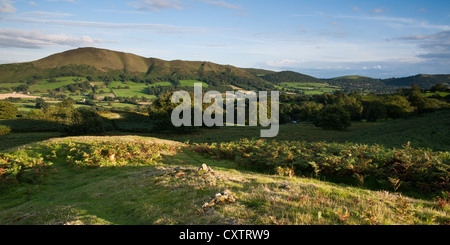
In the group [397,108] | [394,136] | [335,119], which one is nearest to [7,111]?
[335,119]

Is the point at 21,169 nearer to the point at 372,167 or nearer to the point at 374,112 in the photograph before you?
the point at 372,167

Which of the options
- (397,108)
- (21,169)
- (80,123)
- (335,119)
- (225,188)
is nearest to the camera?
(225,188)

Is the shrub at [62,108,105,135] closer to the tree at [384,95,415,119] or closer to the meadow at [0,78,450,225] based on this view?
the meadow at [0,78,450,225]

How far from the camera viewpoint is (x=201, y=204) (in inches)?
302

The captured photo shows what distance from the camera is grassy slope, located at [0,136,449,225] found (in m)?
6.27

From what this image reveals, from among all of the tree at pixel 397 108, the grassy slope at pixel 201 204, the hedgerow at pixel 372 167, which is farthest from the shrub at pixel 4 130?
the tree at pixel 397 108

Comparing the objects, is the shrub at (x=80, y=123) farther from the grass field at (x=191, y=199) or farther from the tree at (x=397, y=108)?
the tree at (x=397, y=108)

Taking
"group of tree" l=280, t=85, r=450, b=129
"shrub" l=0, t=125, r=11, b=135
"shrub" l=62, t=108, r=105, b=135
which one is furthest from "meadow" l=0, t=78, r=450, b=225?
"group of tree" l=280, t=85, r=450, b=129

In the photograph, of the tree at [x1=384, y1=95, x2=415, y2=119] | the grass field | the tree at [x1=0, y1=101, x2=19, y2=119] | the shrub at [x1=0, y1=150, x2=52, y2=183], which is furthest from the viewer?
the tree at [x1=0, y1=101, x2=19, y2=119]

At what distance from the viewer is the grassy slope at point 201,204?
6270 millimetres
